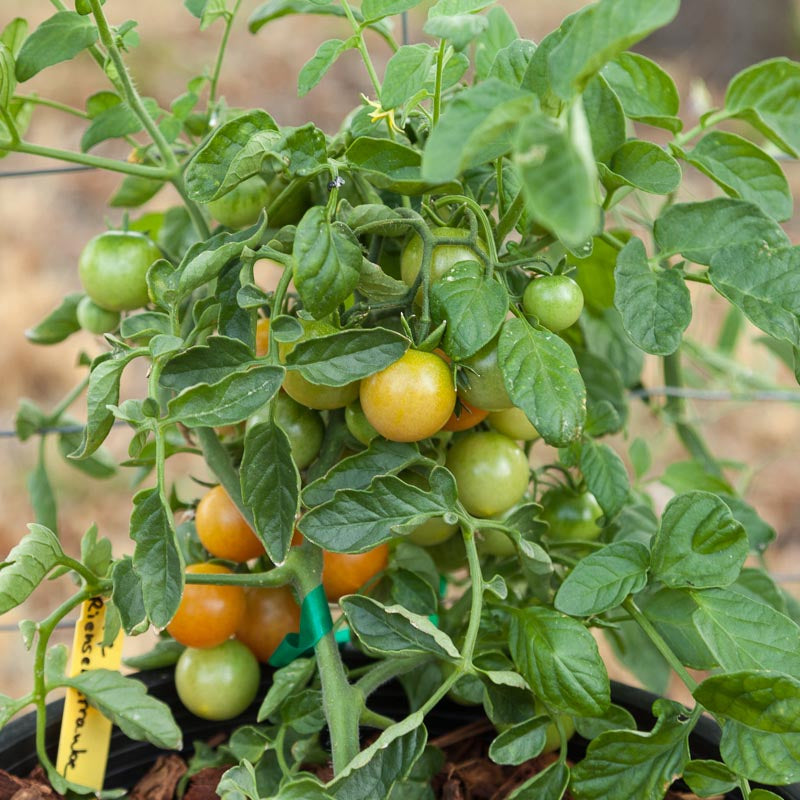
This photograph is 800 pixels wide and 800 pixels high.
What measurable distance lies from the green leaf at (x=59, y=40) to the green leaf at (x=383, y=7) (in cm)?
17

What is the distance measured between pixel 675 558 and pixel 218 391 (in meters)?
0.26

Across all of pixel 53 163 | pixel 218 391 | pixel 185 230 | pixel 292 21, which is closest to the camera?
pixel 218 391

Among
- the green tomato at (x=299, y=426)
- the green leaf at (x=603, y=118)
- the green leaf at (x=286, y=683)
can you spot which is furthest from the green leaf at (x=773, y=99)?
the green leaf at (x=286, y=683)

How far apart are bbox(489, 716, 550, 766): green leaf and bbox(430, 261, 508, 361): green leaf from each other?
21cm

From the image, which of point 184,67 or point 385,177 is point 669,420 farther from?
point 184,67

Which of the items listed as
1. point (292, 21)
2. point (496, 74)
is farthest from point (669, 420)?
point (292, 21)

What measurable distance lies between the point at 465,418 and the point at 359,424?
0.07 meters

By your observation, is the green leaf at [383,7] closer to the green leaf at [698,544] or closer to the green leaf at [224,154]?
the green leaf at [224,154]

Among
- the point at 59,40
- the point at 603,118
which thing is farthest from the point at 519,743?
the point at 59,40

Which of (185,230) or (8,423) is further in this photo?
(8,423)

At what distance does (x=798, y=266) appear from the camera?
19.9 inches

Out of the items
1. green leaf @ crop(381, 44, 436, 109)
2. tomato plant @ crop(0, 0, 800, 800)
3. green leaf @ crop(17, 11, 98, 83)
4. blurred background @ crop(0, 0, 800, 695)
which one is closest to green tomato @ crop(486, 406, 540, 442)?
tomato plant @ crop(0, 0, 800, 800)

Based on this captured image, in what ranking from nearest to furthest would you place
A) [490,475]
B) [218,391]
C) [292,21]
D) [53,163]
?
[218,391] < [490,475] < [53,163] < [292,21]

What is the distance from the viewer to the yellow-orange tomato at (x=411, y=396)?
49 centimetres
